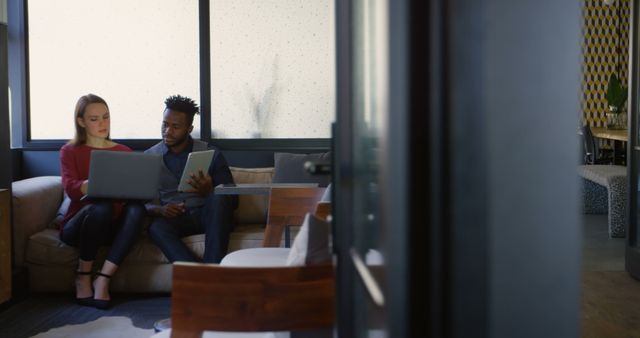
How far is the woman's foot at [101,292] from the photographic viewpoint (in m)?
4.25

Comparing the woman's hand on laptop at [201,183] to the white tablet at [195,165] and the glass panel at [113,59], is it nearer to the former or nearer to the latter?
the white tablet at [195,165]

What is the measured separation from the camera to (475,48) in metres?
0.87

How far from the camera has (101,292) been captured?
4.30m

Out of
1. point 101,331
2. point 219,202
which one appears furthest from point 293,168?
point 101,331

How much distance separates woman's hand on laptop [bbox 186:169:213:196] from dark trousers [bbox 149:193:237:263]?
5cm

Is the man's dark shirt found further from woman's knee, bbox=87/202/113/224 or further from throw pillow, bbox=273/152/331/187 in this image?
woman's knee, bbox=87/202/113/224

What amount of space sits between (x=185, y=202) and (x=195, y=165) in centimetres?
46

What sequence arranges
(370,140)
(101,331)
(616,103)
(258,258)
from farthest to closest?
1. (616,103)
2. (101,331)
3. (258,258)
4. (370,140)

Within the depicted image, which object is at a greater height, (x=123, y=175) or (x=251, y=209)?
(x=123, y=175)

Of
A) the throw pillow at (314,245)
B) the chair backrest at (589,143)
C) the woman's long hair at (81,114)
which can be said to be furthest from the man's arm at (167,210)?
the chair backrest at (589,143)

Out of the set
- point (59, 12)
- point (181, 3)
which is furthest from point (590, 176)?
point (59, 12)

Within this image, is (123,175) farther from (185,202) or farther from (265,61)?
(265,61)

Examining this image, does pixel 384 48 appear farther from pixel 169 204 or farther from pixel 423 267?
pixel 169 204

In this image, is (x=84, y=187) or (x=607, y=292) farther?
(x=84, y=187)
